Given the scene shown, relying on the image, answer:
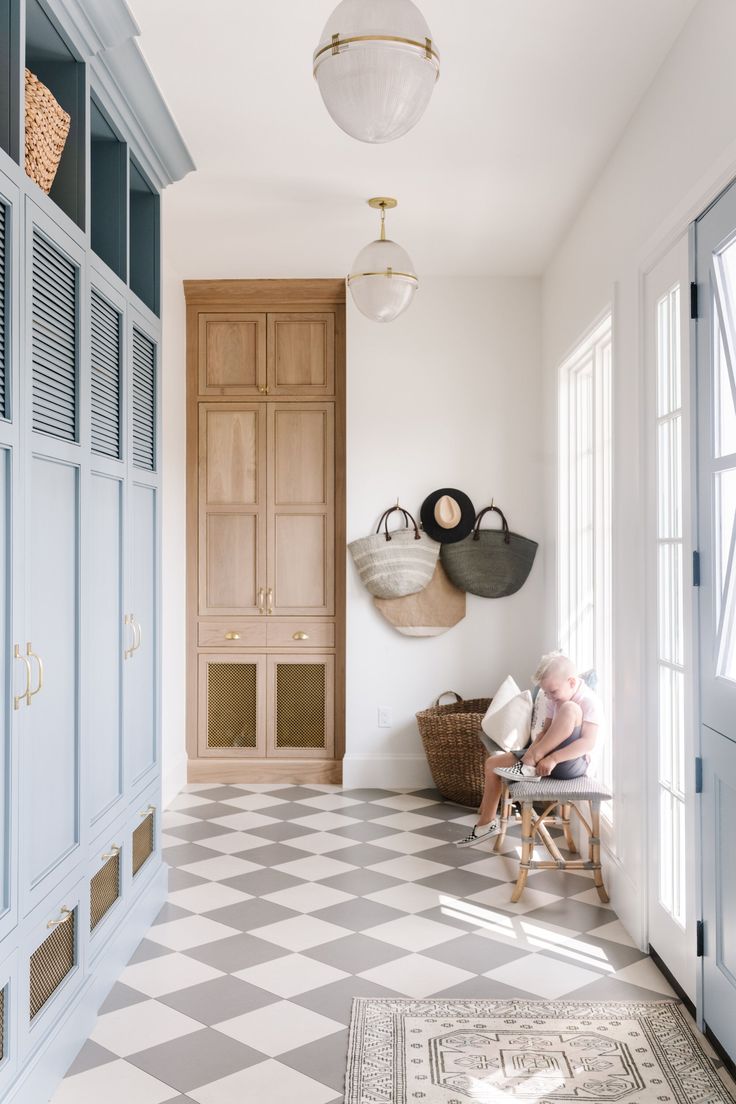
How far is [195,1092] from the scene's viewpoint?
2.25 m

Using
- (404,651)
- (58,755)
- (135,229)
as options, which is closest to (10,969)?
(58,755)

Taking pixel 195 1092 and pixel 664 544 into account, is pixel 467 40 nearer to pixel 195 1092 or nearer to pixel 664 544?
pixel 664 544

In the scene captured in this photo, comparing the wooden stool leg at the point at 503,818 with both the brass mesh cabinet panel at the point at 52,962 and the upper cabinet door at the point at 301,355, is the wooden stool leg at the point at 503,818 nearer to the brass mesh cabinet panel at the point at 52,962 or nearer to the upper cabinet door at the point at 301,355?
the brass mesh cabinet panel at the point at 52,962

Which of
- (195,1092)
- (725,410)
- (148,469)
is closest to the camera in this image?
(195,1092)

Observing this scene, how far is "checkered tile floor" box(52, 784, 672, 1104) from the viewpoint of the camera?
238 cm

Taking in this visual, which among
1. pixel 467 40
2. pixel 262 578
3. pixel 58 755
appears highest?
pixel 467 40

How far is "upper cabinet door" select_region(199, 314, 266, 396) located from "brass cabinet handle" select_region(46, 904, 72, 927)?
3.57m

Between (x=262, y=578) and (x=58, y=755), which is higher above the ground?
(x=262, y=578)

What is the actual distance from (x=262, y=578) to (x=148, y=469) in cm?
209

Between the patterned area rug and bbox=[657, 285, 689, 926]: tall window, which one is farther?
bbox=[657, 285, 689, 926]: tall window

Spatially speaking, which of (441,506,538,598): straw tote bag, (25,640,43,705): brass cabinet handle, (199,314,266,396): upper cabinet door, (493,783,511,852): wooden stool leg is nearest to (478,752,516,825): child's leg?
(493,783,511,852): wooden stool leg

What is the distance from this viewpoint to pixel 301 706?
5.45 m

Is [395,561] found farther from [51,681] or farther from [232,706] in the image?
[51,681]

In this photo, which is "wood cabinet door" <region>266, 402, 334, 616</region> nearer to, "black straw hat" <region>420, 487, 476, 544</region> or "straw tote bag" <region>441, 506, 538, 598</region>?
"black straw hat" <region>420, 487, 476, 544</region>
